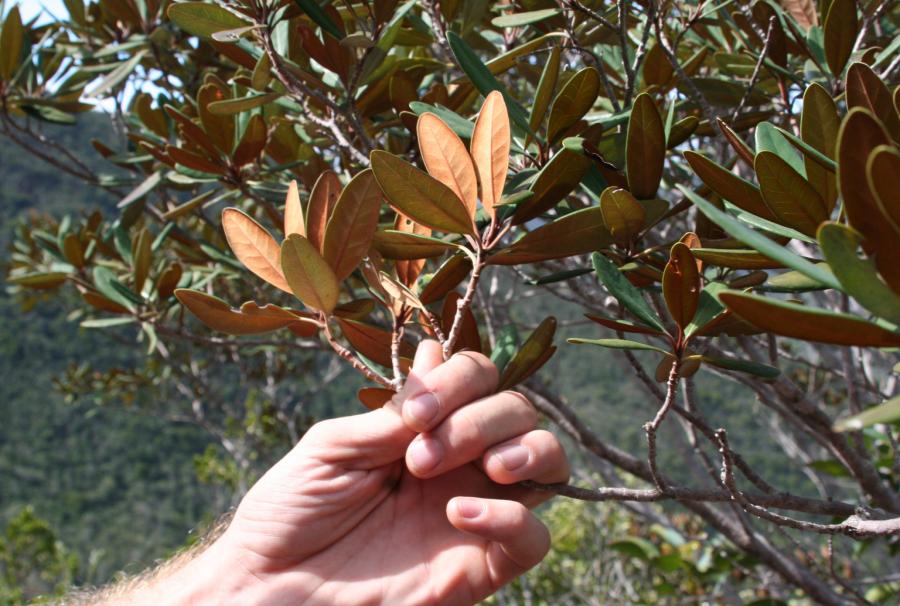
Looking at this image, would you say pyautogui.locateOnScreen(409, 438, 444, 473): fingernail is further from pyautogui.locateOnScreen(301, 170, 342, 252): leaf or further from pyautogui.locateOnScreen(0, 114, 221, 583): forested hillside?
pyautogui.locateOnScreen(0, 114, 221, 583): forested hillside

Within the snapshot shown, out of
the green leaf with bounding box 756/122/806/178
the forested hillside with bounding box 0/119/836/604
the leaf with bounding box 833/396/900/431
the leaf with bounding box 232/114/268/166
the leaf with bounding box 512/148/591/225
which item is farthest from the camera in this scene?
the forested hillside with bounding box 0/119/836/604

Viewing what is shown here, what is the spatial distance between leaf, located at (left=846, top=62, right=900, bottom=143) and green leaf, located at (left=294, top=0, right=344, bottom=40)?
29.3 inches

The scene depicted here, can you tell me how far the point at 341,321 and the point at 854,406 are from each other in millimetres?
1157

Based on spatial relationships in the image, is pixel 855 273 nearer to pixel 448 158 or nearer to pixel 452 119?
pixel 448 158

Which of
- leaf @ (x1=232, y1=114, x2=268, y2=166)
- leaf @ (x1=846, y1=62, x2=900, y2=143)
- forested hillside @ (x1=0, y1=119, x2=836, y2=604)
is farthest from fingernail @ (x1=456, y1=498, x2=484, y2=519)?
forested hillside @ (x1=0, y1=119, x2=836, y2=604)

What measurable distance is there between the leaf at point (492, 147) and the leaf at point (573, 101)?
0.43 feet

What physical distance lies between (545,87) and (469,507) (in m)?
0.52

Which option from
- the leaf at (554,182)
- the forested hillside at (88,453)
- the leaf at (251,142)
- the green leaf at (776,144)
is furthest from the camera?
the forested hillside at (88,453)

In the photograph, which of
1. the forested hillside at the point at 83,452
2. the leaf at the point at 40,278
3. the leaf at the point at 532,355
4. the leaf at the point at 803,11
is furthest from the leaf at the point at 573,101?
the forested hillside at the point at 83,452

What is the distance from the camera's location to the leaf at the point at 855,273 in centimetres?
50

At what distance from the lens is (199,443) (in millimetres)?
22000

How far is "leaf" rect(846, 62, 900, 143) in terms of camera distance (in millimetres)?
748

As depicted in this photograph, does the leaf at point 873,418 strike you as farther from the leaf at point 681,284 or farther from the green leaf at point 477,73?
the green leaf at point 477,73

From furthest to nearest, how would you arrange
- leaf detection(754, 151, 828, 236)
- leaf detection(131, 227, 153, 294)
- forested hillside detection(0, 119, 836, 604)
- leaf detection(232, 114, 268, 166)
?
forested hillside detection(0, 119, 836, 604), leaf detection(131, 227, 153, 294), leaf detection(232, 114, 268, 166), leaf detection(754, 151, 828, 236)
